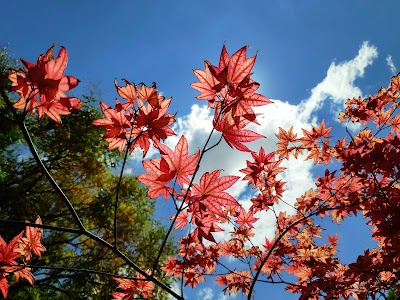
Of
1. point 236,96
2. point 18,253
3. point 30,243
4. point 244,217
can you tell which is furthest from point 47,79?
point 244,217

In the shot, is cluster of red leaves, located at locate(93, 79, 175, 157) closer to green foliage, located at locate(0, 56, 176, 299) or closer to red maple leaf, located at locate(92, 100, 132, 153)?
red maple leaf, located at locate(92, 100, 132, 153)

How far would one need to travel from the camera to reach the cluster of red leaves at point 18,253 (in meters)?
1.78

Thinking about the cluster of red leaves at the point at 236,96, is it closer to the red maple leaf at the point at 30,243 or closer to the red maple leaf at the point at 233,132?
the red maple leaf at the point at 233,132

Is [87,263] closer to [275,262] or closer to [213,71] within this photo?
[275,262]

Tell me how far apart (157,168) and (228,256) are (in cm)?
299

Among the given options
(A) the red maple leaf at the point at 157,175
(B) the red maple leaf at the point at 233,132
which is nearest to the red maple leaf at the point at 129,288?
(A) the red maple leaf at the point at 157,175

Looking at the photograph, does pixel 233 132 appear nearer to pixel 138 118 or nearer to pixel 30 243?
pixel 138 118

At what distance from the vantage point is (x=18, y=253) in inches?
72.1

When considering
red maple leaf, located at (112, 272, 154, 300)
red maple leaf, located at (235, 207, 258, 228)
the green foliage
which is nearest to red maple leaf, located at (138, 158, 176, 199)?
red maple leaf, located at (112, 272, 154, 300)

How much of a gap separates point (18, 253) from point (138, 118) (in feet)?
3.57

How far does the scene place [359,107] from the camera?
13.2 ft

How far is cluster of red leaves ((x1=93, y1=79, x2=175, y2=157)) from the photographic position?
1.62m

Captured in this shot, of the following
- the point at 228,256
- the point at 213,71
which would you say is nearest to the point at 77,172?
the point at 228,256

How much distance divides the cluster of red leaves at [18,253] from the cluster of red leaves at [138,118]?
81 cm
